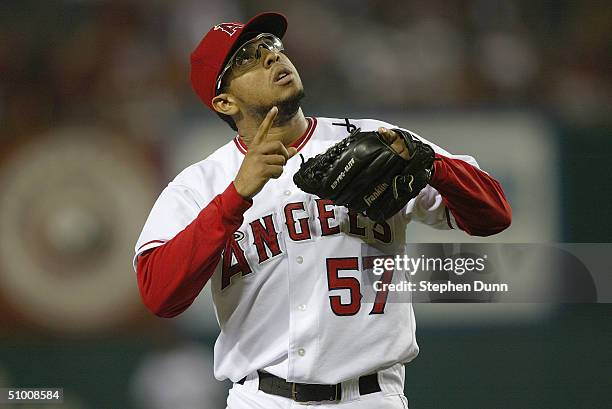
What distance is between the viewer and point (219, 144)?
1964 mm

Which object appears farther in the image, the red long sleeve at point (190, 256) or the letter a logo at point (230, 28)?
the letter a logo at point (230, 28)

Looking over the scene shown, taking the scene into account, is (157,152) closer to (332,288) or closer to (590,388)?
(332,288)

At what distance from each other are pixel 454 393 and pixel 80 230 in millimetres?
972

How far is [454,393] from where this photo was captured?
1.90m

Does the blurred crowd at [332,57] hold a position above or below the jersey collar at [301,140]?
above

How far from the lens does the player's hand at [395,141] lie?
1194 mm

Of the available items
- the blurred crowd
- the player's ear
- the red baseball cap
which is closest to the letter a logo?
the red baseball cap

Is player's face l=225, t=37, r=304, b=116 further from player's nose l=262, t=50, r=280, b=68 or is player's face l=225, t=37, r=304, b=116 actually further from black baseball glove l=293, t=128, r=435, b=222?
black baseball glove l=293, t=128, r=435, b=222

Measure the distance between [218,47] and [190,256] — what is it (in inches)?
15.7

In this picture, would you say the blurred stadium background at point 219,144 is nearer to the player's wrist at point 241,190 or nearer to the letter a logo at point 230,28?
the letter a logo at point 230,28

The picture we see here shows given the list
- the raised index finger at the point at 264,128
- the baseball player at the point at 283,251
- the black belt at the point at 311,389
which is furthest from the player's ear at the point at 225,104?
the black belt at the point at 311,389

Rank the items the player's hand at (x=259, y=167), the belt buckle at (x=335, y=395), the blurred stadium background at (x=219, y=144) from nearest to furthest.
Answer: the player's hand at (x=259, y=167) → the belt buckle at (x=335, y=395) → the blurred stadium background at (x=219, y=144)

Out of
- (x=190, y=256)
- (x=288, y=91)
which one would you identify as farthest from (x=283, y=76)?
(x=190, y=256)

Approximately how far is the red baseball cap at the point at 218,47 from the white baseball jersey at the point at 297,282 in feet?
0.55
